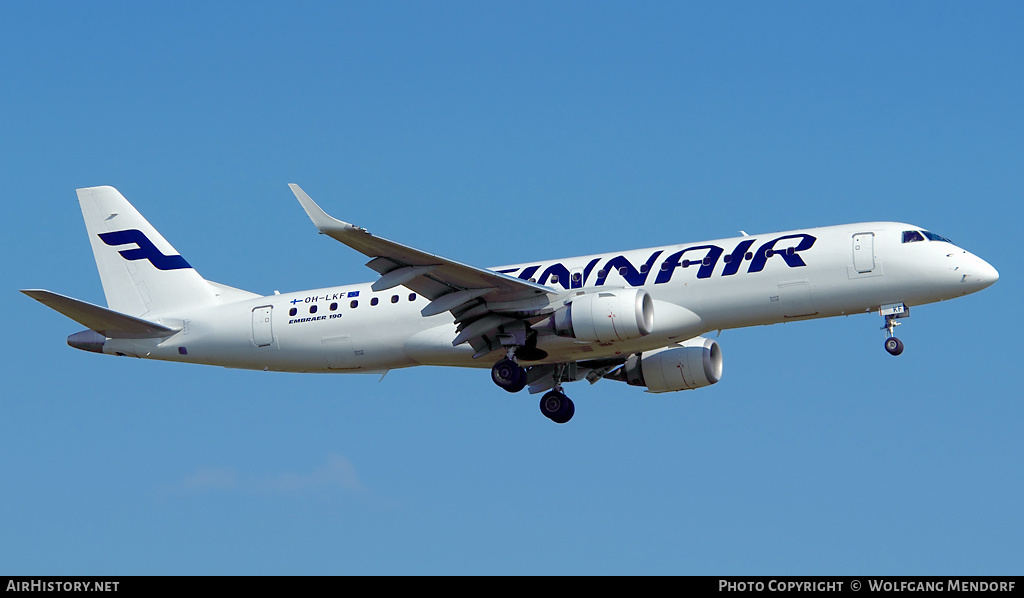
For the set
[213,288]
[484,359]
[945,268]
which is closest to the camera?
[945,268]

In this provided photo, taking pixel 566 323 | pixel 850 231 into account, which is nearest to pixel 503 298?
pixel 566 323

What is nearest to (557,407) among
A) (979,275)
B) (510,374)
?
(510,374)

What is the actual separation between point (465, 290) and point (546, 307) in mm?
2234

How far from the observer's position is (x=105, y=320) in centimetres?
3922

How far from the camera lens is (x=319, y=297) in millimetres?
39406

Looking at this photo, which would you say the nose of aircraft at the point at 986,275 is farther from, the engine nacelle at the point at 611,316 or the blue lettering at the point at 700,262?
the engine nacelle at the point at 611,316

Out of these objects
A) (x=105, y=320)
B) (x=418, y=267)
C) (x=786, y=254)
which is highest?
(x=786, y=254)

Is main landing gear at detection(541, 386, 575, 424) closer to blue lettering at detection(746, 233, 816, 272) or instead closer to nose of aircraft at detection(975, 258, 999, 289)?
blue lettering at detection(746, 233, 816, 272)

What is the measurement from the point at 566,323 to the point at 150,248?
15114 mm

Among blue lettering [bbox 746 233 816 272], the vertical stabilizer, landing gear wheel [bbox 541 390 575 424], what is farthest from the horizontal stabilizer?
blue lettering [bbox 746 233 816 272]

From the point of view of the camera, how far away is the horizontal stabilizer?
122 ft

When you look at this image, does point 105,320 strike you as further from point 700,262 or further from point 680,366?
point 700,262

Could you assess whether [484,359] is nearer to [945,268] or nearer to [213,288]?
[213,288]
